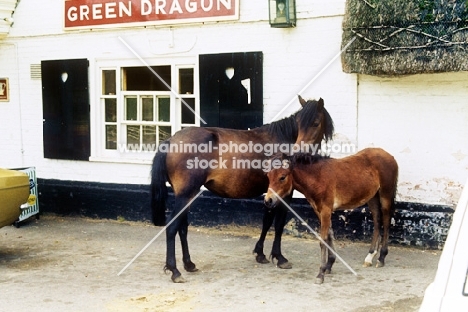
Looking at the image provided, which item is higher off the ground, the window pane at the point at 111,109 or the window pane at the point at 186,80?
the window pane at the point at 186,80

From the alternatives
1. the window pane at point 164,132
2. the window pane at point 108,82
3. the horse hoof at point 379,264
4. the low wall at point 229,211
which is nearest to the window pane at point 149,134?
the window pane at point 164,132

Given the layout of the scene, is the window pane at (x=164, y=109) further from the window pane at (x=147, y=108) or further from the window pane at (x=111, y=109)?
the window pane at (x=111, y=109)

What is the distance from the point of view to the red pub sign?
8836 mm

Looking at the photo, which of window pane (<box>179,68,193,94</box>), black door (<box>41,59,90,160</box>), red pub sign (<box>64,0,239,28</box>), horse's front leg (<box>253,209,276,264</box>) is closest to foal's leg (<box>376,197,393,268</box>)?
horse's front leg (<box>253,209,276,264</box>)

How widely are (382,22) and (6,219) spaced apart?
5473 millimetres

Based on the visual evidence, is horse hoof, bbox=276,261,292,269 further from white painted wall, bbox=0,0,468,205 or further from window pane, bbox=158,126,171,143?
window pane, bbox=158,126,171,143

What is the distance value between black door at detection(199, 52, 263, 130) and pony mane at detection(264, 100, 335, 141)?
1592 millimetres

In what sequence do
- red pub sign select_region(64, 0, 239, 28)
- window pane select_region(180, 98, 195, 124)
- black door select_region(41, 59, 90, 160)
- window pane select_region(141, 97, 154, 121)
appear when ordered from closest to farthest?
red pub sign select_region(64, 0, 239, 28) → window pane select_region(180, 98, 195, 124) → window pane select_region(141, 97, 154, 121) → black door select_region(41, 59, 90, 160)

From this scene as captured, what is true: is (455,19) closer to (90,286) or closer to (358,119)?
(358,119)

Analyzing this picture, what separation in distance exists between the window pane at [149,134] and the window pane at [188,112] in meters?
0.65

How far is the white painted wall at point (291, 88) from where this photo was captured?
7.46 meters

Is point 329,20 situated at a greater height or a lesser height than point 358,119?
greater

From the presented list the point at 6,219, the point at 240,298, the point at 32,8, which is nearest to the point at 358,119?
the point at 240,298

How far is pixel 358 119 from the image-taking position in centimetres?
799
